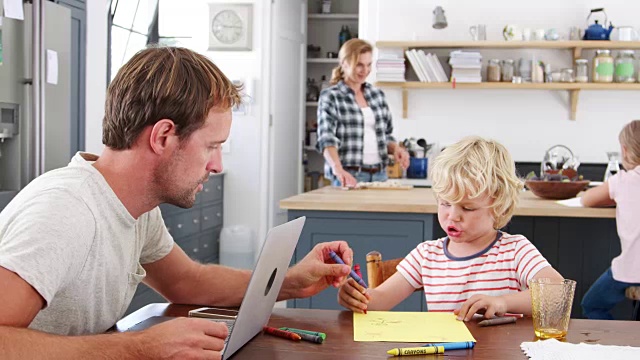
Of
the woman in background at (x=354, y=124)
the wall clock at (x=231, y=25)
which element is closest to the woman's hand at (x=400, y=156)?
the woman in background at (x=354, y=124)

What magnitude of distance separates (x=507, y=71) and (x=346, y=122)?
1.85 m

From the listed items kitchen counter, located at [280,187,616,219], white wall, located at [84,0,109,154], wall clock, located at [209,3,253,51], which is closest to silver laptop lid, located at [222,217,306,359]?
kitchen counter, located at [280,187,616,219]

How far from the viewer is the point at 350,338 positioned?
4.77 ft

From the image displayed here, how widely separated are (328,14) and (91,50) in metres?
4.46

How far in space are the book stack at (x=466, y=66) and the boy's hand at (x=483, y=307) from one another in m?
4.45

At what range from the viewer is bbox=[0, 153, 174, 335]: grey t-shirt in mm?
1192

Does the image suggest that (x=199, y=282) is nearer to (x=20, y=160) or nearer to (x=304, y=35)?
(x=20, y=160)

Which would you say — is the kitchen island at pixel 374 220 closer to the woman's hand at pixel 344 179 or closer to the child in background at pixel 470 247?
the woman's hand at pixel 344 179

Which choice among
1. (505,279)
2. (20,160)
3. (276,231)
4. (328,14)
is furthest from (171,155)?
(328,14)

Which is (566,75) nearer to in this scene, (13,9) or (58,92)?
(58,92)

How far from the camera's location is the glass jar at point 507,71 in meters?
5.94

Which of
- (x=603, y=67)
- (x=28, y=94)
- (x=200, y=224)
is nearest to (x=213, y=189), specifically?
(x=200, y=224)

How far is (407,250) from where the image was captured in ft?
11.2

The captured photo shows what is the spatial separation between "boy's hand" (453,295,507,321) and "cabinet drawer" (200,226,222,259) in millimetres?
4827
